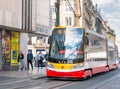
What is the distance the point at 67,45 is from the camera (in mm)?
26828

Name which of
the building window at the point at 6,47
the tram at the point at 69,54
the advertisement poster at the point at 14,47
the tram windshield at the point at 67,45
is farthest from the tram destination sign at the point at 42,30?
the tram windshield at the point at 67,45

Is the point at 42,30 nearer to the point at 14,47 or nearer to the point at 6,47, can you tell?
the point at 14,47

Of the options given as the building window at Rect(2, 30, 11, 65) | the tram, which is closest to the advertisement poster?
the building window at Rect(2, 30, 11, 65)

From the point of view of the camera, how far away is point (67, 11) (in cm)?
11838

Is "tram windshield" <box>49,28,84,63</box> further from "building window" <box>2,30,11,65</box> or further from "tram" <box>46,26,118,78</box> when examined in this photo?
"building window" <box>2,30,11,65</box>

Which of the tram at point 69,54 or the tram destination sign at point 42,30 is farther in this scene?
the tram destination sign at point 42,30

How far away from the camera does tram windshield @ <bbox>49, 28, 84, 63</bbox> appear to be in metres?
26.5

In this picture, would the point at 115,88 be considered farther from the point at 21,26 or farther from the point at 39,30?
the point at 39,30

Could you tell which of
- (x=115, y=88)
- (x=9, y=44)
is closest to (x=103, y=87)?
(x=115, y=88)

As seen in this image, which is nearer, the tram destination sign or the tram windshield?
the tram windshield

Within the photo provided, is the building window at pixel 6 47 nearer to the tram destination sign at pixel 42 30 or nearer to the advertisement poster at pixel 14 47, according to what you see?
the advertisement poster at pixel 14 47

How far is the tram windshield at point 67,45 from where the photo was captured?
2647cm

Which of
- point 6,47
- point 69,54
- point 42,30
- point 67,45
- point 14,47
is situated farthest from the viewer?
point 42,30

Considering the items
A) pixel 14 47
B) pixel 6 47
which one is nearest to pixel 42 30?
pixel 14 47
